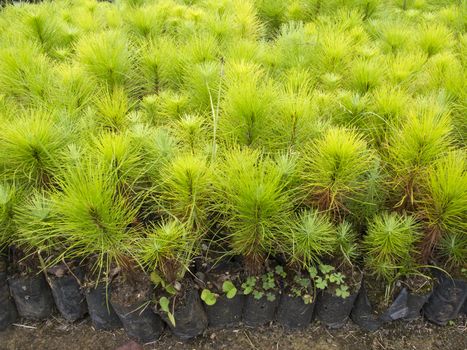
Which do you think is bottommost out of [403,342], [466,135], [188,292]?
Result: [403,342]

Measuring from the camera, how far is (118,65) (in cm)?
158

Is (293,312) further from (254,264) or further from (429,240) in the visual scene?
(429,240)

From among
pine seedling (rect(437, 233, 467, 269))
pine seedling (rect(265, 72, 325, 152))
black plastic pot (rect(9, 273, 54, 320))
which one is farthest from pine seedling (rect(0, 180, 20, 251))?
pine seedling (rect(437, 233, 467, 269))

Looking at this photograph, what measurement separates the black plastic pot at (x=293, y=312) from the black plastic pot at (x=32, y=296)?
2.31ft

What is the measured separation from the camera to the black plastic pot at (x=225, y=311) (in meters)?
1.24

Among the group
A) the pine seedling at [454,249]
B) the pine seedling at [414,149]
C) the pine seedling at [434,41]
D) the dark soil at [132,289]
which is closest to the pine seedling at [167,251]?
the dark soil at [132,289]

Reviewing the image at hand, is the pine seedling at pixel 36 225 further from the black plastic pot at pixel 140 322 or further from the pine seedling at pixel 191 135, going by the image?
the pine seedling at pixel 191 135

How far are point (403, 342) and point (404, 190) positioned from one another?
46 centimetres

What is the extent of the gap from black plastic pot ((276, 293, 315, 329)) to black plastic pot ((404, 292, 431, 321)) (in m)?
0.29

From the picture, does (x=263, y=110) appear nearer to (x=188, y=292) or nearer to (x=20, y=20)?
(x=188, y=292)

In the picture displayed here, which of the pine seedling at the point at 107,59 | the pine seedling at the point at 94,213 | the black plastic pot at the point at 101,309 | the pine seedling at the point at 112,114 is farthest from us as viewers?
the pine seedling at the point at 107,59

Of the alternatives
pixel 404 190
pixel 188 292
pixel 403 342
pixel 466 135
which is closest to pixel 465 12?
pixel 466 135

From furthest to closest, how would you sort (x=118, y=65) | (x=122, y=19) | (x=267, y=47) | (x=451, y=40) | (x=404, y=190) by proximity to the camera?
(x=122, y=19)
(x=451, y=40)
(x=267, y=47)
(x=118, y=65)
(x=404, y=190)

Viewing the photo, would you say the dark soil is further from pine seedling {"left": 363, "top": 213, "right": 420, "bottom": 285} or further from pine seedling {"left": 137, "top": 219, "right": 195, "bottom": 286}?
pine seedling {"left": 363, "top": 213, "right": 420, "bottom": 285}
